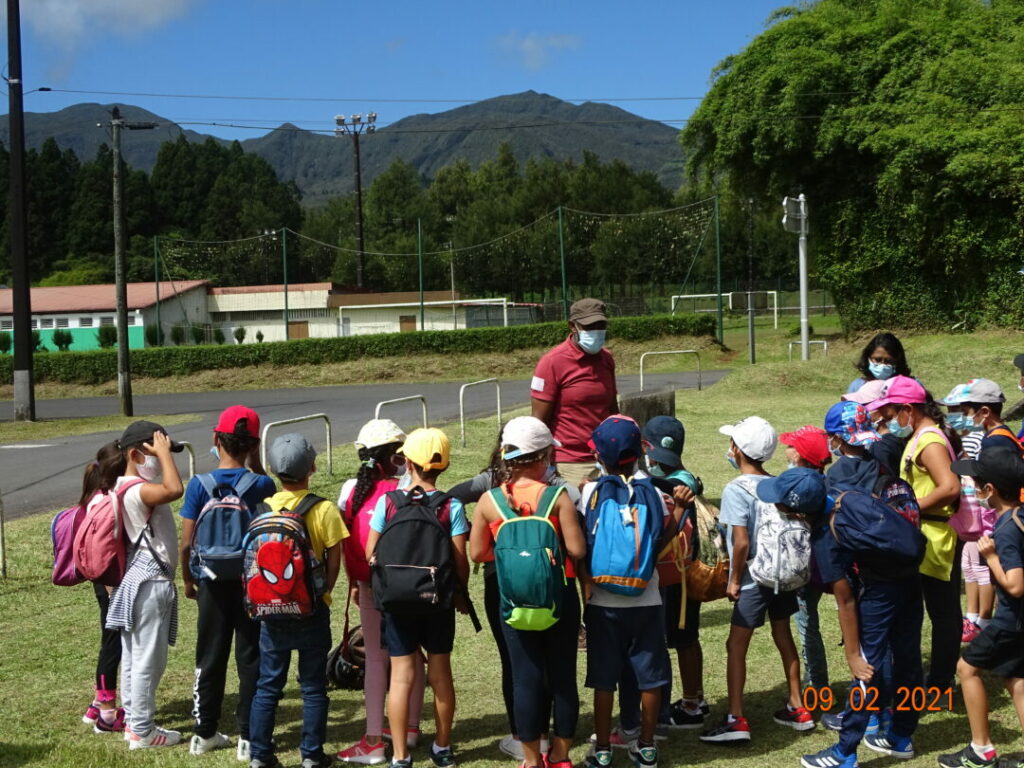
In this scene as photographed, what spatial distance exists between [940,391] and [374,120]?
44.2m

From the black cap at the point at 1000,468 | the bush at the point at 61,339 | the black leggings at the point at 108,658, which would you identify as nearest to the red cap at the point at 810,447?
the black cap at the point at 1000,468

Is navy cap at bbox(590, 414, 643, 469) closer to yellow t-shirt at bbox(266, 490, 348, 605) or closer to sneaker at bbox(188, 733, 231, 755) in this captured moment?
yellow t-shirt at bbox(266, 490, 348, 605)

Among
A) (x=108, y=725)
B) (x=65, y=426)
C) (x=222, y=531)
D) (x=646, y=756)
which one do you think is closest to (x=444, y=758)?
(x=646, y=756)

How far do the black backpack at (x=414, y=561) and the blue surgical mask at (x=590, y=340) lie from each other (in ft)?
6.68

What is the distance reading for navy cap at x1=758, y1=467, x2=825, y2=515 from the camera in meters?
4.48

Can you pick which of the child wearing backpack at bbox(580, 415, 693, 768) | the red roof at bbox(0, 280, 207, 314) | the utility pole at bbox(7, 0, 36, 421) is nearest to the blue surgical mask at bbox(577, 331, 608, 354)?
the child wearing backpack at bbox(580, 415, 693, 768)

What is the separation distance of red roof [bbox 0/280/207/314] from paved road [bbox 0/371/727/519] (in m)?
17.8

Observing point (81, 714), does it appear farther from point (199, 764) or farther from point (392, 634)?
point (392, 634)

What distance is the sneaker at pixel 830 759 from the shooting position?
4234 mm

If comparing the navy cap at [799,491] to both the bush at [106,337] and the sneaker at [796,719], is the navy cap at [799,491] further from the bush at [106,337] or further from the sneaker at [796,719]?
the bush at [106,337]

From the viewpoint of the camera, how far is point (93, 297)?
190ft

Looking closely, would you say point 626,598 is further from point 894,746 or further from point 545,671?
point 894,746

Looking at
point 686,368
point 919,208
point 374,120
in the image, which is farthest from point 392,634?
point 374,120

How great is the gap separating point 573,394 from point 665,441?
126 centimetres
